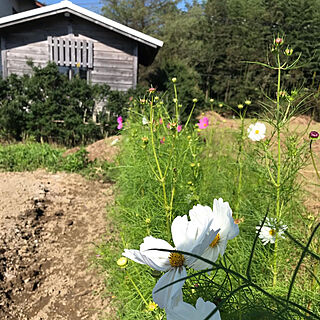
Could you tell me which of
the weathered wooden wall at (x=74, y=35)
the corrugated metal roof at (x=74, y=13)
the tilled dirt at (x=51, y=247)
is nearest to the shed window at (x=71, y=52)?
the weathered wooden wall at (x=74, y=35)

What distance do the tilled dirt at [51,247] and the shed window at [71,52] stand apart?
171 inches

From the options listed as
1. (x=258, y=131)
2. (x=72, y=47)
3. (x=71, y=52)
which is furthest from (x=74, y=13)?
(x=258, y=131)

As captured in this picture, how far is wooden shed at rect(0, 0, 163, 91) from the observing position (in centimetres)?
734

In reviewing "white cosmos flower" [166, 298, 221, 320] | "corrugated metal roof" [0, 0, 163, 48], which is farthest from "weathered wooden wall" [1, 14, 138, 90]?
"white cosmos flower" [166, 298, 221, 320]

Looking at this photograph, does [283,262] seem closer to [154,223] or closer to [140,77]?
[154,223]

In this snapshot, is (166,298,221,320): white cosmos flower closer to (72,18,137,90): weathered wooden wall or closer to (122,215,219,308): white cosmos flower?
(122,215,219,308): white cosmos flower

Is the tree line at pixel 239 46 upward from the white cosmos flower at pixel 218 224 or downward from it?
upward

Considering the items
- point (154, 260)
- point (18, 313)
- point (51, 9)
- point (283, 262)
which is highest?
point (51, 9)

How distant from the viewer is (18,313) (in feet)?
6.24

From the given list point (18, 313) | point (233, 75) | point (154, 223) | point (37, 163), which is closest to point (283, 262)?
point (154, 223)

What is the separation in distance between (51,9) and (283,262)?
23.4ft

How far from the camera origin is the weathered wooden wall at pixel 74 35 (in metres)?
7.36

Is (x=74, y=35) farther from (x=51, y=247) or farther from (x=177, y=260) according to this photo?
(x=177, y=260)

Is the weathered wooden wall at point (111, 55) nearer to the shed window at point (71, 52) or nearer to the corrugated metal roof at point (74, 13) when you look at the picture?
the shed window at point (71, 52)
